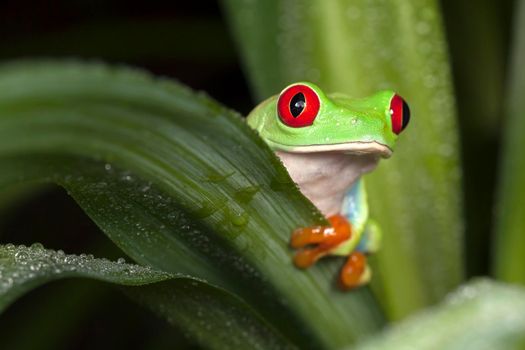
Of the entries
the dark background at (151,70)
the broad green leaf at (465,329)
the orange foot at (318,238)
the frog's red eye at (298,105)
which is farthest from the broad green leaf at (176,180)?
the dark background at (151,70)

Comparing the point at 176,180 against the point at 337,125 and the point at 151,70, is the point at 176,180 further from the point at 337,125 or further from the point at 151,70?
the point at 151,70

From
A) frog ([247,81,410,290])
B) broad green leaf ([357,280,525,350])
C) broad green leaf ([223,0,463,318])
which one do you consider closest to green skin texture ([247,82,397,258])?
frog ([247,81,410,290])

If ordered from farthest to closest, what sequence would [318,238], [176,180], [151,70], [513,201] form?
[151,70]
[513,201]
[318,238]
[176,180]

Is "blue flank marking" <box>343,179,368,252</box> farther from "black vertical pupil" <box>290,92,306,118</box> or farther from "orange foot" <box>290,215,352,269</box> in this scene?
"black vertical pupil" <box>290,92,306,118</box>

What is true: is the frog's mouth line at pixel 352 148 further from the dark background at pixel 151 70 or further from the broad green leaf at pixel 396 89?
the dark background at pixel 151 70

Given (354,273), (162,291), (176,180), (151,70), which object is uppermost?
(176,180)

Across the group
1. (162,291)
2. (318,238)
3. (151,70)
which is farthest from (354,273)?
(151,70)

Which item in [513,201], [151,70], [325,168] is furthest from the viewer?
[151,70]

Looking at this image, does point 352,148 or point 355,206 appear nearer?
point 352,148

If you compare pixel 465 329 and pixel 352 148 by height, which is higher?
pixel 465 329
